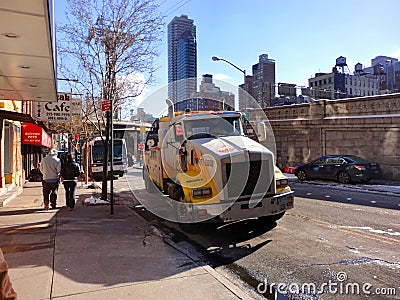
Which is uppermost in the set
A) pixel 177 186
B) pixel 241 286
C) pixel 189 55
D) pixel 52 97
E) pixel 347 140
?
pixel 189 55

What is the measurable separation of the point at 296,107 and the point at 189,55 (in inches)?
441

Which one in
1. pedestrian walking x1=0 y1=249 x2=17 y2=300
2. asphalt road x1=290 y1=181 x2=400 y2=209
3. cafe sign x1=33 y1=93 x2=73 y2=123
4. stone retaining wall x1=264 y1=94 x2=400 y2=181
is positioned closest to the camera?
pedestrian walking x1=0 y1=249 x2=17 y2=300

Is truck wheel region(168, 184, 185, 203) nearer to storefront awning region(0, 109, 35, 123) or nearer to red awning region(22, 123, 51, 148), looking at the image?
storefront awning region(0, 109, 35, 123)

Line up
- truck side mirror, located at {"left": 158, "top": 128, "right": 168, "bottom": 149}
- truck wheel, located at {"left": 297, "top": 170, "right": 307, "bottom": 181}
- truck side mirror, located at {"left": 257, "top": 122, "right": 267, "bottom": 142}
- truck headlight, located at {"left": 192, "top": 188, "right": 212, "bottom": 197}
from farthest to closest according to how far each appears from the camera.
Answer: truck wheel, located at {"left": 297, "top": 170, "right": 307, "bottom": 181} → truck side mirror, located at {"left": 158, "top": 128, "right": 168, "bottom": 149} → truck side mirror, located at {"left": 257, "top": 122, "right": 267, "bottom": 142} → truck headlight, located at {"left": 192, "top": 188, "right": 212, "bottom": 197}

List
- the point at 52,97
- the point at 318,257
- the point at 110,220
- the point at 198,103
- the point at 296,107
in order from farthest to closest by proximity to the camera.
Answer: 1. the point at 296,107
2. the point at 52,97
3. the point at 198,103
4. the point at 110,220
5. the point at 318,257

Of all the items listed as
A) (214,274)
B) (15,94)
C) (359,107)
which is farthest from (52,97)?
(359,107)

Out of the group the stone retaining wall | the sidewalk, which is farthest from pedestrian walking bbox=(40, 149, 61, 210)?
the stone retaining wall

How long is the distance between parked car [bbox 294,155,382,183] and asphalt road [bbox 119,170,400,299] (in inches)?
272

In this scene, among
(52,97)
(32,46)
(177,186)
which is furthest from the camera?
(52,97)

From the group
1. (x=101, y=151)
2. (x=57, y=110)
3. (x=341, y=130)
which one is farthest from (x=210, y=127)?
(x=101, y=151)

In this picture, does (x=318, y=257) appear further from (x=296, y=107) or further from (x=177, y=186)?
(x=296, y=107)

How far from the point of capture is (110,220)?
9258 mm

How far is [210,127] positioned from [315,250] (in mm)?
3811

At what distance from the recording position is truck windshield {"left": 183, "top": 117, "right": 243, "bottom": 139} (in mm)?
8523
